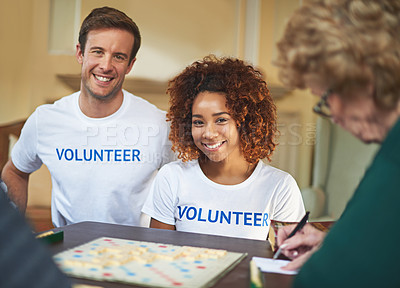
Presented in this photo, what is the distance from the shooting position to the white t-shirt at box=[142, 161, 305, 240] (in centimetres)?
166

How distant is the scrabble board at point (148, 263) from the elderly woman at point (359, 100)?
237 millimetres

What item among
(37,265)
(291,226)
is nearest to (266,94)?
(291,226)

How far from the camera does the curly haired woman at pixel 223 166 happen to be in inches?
66.6

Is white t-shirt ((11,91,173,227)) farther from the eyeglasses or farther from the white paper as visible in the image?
the eyeglasses

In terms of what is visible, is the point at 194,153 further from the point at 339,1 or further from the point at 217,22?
the point at 217,22

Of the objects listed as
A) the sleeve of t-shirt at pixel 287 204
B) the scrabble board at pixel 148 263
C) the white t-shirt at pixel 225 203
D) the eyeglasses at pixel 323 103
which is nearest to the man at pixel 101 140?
the white t-shirt at pixel 225 203

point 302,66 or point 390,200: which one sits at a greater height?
point 302,66

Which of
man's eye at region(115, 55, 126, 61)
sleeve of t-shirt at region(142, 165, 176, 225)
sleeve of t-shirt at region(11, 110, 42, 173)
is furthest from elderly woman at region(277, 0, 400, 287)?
sleeve of t-shirt at region(11, 110, 42, 173)

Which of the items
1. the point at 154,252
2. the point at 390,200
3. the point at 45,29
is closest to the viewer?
the point at 390,200

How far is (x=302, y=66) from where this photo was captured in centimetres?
84

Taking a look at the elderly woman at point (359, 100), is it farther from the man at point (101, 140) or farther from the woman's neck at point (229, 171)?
the man at point (101, 140)

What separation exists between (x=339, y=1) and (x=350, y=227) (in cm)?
40

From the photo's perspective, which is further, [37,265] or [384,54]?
[384,54]

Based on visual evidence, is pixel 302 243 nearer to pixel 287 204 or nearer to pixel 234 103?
pixel 287 204
